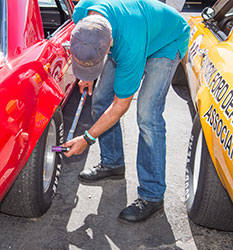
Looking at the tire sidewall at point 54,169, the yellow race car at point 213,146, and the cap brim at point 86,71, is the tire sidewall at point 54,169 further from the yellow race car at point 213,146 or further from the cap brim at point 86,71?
the yellow race car at point 213,146

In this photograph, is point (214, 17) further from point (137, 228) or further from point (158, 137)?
point (137, 228)

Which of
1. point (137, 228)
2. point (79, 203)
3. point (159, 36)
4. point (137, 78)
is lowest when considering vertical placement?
point (79, 203)

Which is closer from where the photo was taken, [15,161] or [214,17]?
[15,161]

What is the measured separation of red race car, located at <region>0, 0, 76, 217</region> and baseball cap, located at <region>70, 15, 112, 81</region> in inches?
15.5

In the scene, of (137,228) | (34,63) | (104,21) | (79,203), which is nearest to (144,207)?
(137,228)

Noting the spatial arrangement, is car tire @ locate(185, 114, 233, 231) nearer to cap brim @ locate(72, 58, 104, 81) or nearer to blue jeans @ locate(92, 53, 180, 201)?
blue jeans @ locate(92, 53, 180, 201)

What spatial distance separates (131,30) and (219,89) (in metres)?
0.68

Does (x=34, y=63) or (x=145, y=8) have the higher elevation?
(x=145, y=8)

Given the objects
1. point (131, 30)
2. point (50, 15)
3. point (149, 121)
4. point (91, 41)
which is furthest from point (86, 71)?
point (50, 15)

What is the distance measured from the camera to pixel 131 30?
6.73 ft

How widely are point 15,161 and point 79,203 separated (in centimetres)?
108

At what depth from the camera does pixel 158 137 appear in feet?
8.70

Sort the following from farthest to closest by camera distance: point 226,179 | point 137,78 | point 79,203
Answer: point 79,203
point 137,78
point 226,179

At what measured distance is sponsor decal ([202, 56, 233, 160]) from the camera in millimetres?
1999
